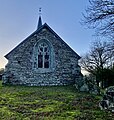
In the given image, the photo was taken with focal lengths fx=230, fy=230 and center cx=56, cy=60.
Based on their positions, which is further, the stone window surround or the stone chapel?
the stone window surround

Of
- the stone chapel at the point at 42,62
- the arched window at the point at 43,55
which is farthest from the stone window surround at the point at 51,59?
the arched window at the point at 43,55

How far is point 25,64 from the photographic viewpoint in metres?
24.5

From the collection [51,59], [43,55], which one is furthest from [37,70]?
[51,59]

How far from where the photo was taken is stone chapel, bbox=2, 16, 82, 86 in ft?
79.7

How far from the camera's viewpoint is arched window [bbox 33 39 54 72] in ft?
82.8

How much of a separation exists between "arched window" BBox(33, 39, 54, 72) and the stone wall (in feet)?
1.03

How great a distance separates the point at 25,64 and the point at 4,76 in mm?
2511

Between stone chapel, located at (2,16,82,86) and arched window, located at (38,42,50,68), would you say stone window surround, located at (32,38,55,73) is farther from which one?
arched window, located at (38,42,50,68)

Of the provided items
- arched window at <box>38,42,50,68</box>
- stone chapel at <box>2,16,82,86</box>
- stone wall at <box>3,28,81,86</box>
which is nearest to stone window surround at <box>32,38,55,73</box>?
stone chapel at <box>2,16,82,86</box>

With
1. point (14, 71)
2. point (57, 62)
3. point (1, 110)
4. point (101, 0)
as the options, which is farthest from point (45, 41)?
point (1, 110)

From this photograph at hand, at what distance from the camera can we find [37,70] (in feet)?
81.8

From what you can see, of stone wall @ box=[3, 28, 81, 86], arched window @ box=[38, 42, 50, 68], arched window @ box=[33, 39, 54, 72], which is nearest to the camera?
stone wall @ box=[3, 28, 81, 86]

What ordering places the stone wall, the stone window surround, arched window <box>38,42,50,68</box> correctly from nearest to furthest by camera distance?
the stone wall → the stone window surround → arched window <box>38,42,50,68</box>

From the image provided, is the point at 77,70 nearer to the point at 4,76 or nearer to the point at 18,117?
the point at 4,76
